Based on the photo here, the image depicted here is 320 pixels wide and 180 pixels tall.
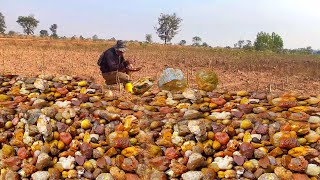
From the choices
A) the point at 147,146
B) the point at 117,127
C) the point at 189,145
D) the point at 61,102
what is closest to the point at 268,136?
the point at 189,145

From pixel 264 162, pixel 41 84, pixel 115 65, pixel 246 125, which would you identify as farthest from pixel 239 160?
pixel 115 65

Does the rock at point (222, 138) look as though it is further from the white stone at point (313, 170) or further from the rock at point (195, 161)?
the white stone at point (313, 170)

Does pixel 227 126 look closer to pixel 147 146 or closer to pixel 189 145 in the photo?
pixel 189 145

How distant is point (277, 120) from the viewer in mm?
3709

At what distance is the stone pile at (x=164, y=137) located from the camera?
3439 millimetres

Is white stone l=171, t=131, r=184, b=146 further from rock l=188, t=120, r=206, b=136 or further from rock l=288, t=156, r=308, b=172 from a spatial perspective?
rock l=288, t=156, r=308, b=172

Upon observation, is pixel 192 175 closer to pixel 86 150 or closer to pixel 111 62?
pixel 86 150

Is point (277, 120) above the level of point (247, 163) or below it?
above

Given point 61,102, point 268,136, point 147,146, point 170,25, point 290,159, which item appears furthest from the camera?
point 170,25

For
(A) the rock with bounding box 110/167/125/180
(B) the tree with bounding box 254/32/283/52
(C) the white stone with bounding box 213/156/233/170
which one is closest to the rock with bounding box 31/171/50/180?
(A) the rock with bounding box 110/167/125/180

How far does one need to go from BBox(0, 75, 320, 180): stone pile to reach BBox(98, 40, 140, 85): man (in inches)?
58.3

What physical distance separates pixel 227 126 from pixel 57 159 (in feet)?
6.65

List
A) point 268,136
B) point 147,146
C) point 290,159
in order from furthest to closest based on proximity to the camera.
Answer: point 147,146
point 268,136
point 290,159

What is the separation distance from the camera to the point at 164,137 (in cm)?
385
